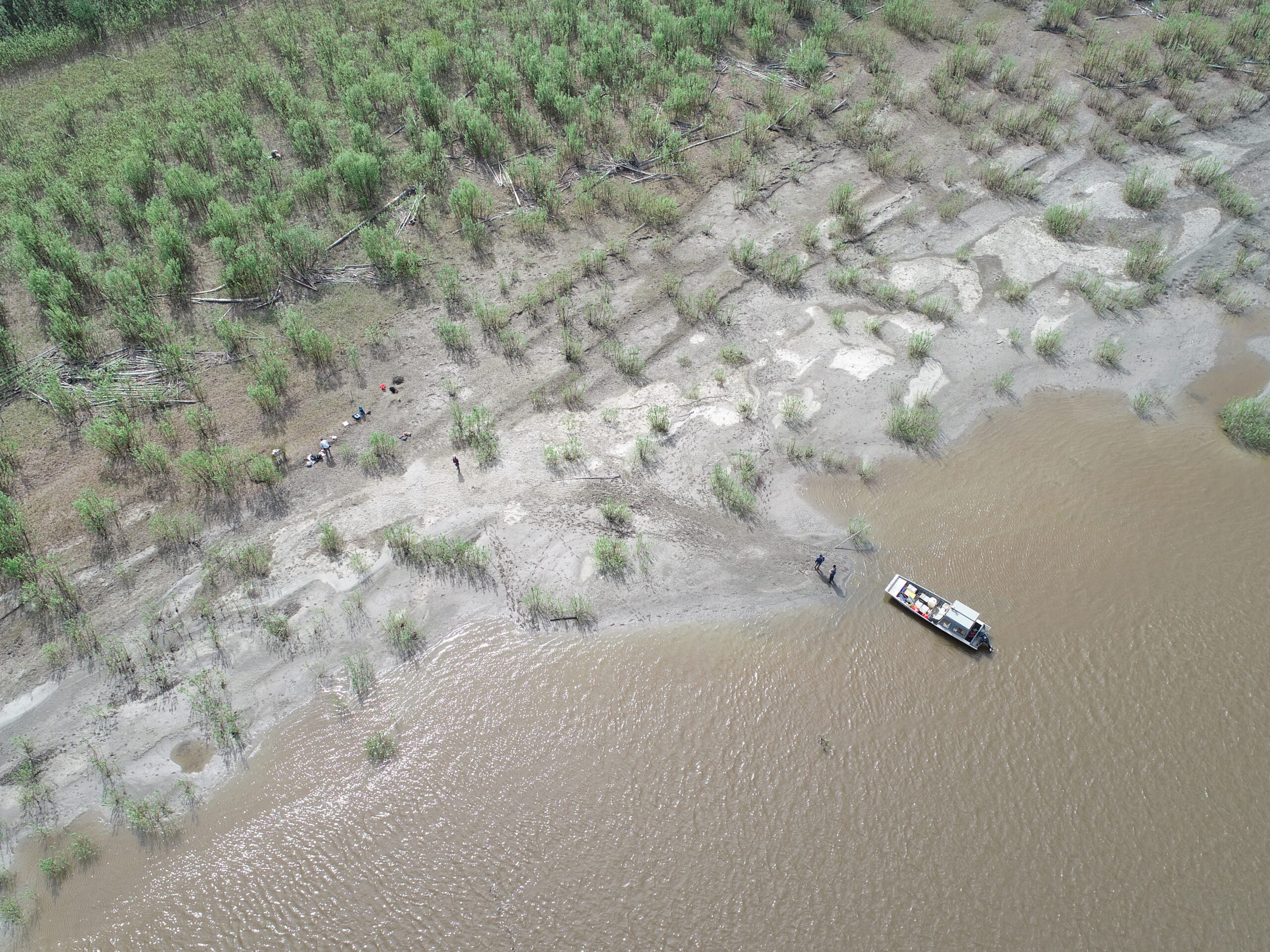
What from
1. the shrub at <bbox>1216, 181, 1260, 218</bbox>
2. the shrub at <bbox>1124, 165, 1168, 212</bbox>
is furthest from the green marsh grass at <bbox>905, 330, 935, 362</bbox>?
the shrub at <bbox>1216, 181, 1260, 218</bbox>

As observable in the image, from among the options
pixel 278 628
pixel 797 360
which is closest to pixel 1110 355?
pixel 797 360

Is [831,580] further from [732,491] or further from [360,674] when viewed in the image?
[360,674]

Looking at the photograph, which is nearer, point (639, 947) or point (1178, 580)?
point (639, 947)

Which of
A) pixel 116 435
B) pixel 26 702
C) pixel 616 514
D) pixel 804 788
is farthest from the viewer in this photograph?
pixel 116 435

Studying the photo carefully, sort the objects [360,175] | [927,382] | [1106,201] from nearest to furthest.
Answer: [927,382], [360,175], [1106,201]

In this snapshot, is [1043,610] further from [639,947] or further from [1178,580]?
[639,947]

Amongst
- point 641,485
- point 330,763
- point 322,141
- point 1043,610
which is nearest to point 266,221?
point 322,141

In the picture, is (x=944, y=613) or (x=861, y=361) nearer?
(x=944, y=613)
